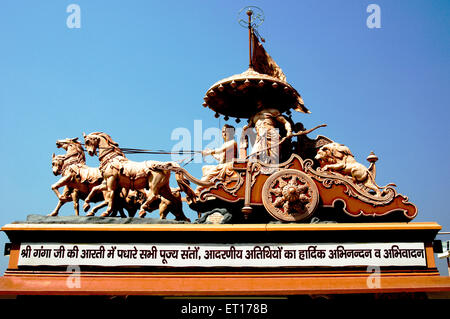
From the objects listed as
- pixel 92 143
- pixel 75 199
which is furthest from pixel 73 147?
pixel 75 199

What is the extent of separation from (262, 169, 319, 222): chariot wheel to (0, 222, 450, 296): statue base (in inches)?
20.1

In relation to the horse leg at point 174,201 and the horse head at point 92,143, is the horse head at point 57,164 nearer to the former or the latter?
the horse head at point 92,143

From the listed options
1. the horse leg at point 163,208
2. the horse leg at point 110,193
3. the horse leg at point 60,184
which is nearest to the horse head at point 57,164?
the horse leg at point 60,184

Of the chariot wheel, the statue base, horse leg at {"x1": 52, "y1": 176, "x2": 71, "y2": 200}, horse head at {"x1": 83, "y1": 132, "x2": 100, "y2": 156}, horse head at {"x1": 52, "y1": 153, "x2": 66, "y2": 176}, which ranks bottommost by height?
the statue base

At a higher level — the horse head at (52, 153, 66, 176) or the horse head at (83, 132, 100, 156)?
the horse head at (83, 132, 100, 156)

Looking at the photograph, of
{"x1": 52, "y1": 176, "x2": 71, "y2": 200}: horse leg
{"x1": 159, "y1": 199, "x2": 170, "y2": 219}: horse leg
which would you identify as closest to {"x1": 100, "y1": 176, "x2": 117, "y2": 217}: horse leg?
{"x1": 52, "y1": 176, "x2": 71, "y2": 200}: horse leg

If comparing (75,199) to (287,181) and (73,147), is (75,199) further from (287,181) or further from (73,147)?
(287,181)

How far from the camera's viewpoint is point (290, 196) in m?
11.4

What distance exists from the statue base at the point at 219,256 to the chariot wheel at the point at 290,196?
1.68 feet

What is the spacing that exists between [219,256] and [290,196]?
205 cm

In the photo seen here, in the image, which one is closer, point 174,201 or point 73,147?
point 174,201

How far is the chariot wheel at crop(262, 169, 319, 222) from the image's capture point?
1141 cm

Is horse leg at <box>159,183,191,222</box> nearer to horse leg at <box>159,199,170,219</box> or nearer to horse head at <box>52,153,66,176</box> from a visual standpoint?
horse leg at <box>159,199,170,219</box>
